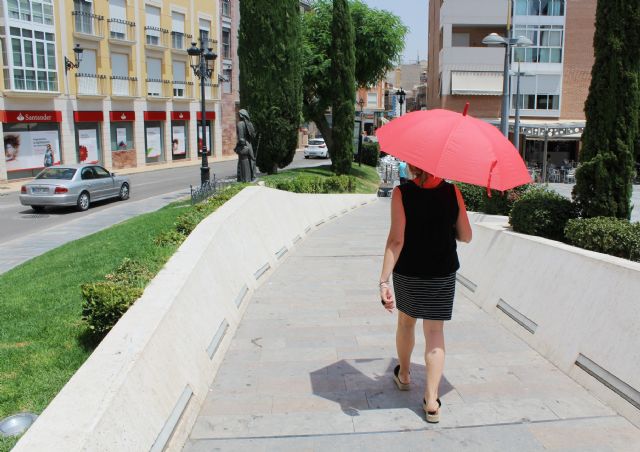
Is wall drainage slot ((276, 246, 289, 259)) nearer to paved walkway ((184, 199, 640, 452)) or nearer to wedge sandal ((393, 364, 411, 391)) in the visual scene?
paved walkway ((184, 199, 640, 452))

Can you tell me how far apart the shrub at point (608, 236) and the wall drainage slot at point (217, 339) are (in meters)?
3.39

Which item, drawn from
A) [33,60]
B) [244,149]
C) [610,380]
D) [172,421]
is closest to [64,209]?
[244,149]

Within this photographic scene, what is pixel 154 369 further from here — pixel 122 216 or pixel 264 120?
pixel 264 120

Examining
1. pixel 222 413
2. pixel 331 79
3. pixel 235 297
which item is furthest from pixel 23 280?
pixel 331 79

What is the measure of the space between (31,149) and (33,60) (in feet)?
14.4

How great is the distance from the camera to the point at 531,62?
133 ft

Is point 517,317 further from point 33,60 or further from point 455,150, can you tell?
point 33,60

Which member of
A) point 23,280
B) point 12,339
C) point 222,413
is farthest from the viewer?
point 23,280

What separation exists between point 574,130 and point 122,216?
25.6 metres

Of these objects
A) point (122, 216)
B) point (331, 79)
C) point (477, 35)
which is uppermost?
point (477, 35)

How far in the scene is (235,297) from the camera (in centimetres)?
618

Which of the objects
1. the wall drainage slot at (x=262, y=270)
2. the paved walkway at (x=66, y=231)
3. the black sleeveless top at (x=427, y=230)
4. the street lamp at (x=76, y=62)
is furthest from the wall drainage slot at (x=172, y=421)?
the street lamp at (x=76, y=62)

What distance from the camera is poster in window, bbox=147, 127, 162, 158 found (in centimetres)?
4009

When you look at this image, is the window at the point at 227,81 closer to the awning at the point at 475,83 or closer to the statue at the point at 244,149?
the awning at the point at 475,83
